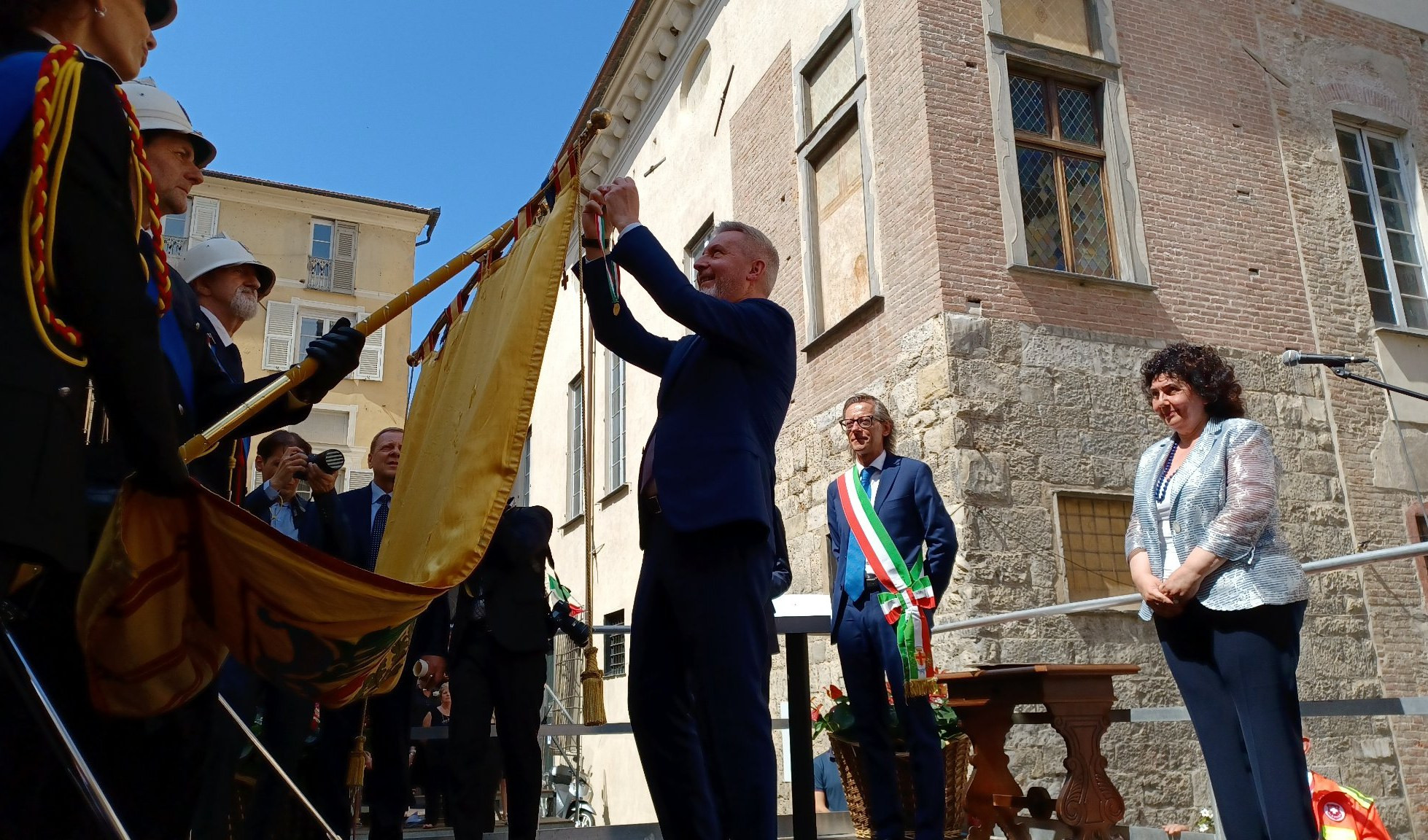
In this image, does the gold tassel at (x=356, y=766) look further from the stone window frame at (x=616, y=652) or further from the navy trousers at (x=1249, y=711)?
the stone window frame at (x=616, y=652)

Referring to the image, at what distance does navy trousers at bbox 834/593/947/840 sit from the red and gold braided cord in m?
3.87

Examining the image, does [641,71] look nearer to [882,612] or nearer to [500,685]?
[882,612]

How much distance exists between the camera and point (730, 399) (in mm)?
2996

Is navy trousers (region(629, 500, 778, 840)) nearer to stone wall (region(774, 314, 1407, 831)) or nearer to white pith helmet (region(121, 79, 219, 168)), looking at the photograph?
white pith helmet (region(121, 79, 219, 168))

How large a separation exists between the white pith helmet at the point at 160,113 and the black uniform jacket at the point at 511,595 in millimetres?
2420

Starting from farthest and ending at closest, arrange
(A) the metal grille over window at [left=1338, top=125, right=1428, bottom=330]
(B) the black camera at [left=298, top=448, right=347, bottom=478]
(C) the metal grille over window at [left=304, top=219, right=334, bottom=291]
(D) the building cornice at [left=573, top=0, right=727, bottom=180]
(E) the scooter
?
(C) the metal grille over window at [left=304, top=219, right=334, bottom=291], (D) the building cornice at [left=573, top=0, right=727, bottom=180], (E) the scooter, (A) the metal grille over window at [left=1338, top=125, right=1428, bottom=330], (B) the black camera at [left=298, top=448, right=347, bottom=478]

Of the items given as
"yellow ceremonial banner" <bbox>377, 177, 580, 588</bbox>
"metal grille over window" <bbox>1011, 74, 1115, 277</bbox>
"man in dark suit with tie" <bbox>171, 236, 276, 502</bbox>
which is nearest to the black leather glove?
"yellow ceremonial banner" <bbox>377, 177, 580, 588</bbox>

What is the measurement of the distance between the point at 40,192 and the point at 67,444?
0.40m

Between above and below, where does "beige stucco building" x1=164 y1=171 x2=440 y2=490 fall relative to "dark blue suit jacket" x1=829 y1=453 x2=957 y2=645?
above

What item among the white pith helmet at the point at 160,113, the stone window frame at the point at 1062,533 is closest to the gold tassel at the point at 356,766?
the white pith helmet at the point at 160,113

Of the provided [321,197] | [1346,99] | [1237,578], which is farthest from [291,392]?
[321,197]

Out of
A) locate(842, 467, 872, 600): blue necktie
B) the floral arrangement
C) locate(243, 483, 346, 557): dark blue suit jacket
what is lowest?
the floral arrangement

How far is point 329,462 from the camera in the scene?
4230 mm

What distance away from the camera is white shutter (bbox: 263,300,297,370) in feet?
102
